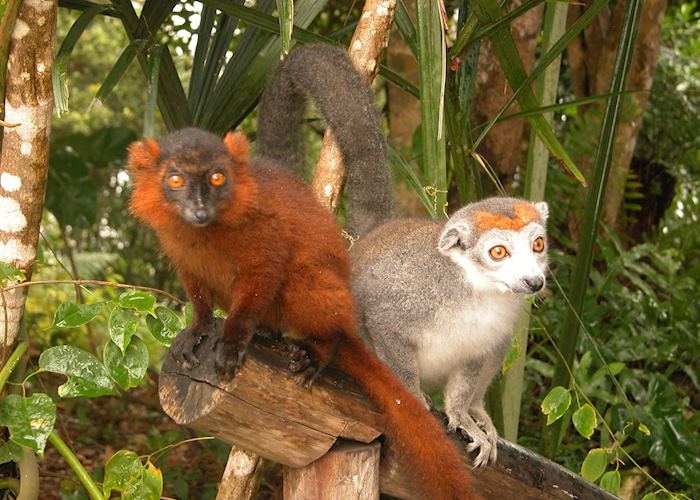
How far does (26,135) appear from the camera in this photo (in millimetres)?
3039

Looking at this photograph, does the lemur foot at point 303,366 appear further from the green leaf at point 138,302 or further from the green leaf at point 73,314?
the green leaf at point 73,314

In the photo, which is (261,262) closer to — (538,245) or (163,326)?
(163,326)

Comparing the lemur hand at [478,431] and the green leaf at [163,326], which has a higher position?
the green leaf at [163,326]

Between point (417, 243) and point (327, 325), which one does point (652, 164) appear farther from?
point (327, 325)

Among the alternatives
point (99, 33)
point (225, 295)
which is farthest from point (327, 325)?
point (99, 33)

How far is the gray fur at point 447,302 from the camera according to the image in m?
3.28

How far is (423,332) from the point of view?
3354 millimetres

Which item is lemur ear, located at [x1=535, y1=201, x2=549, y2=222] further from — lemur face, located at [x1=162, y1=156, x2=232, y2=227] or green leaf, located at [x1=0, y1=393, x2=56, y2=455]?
green leaf, located at [x1=0, y1=393, x2=56, y2=455]

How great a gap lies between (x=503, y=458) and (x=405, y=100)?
350 cm

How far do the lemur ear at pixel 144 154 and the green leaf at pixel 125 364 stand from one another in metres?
0.58

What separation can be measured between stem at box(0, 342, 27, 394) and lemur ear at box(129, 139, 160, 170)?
79 centimetres

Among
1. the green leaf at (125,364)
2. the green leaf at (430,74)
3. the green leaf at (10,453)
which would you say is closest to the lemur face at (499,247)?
the green leaf at (430,74)

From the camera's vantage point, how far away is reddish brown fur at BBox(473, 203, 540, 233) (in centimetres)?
322

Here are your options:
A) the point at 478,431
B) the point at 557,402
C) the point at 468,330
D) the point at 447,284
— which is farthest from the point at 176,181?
the point at 557,402
